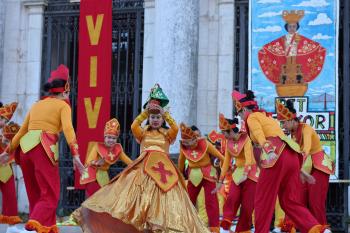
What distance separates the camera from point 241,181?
31.9ft

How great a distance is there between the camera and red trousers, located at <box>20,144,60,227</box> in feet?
25.4

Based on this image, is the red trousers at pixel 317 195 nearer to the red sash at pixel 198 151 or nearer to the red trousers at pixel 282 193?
the red trousers at pixel 282 193

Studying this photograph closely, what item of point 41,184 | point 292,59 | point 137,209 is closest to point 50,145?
point 41,184

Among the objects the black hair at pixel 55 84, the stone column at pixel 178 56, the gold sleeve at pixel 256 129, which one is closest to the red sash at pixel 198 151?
the stone column at pixel 178 56

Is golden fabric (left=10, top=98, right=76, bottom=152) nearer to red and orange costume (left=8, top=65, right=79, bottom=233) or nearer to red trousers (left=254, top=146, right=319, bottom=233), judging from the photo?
red and orange costume (left=8, top=65, right=79, bottom=233)

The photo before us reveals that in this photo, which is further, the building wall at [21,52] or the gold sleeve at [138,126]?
the building wall at [21,52]

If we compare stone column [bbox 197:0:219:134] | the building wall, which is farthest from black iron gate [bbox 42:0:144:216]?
stone column [bbox 197:0:219:134]

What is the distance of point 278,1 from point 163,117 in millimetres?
5938

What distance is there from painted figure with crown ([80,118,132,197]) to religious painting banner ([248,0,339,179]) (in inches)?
138

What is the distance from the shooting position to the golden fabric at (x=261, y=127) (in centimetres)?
798

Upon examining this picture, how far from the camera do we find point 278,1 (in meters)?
13.6

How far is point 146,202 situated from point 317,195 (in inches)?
116

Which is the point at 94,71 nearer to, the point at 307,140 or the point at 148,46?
the point at 148,46

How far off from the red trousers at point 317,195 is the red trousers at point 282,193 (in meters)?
1.47
